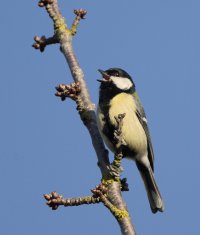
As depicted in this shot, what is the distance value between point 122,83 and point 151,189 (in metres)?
1.35

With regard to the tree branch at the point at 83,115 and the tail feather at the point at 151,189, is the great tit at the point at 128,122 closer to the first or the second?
the tail feather at the point at 151,189

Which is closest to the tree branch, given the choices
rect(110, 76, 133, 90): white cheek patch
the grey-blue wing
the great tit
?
the great tit

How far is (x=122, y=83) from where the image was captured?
555 centimetres

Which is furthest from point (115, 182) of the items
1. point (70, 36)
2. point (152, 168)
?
point (152, 168)

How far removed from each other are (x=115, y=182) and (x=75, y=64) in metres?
1.14

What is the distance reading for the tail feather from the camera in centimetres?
528

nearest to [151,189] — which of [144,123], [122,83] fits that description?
[144,123]

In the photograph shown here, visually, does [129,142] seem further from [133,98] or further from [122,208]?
[122,208]

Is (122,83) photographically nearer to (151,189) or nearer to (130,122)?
(130,122)

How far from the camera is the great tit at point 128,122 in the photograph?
5051mm

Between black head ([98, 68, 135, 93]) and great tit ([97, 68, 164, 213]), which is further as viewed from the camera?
black head ([98, 68, 135, 93])

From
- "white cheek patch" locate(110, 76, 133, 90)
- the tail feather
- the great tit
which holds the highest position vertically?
"white cheek patch" locate(110, 76, 133, 90)

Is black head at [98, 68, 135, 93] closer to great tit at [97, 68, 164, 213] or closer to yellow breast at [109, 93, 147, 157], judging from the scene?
great tit at [97, 68, 164, 213]

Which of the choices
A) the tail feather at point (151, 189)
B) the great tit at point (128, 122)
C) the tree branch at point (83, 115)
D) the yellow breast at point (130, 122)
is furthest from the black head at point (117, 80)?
the tree branch at point (83, 115)
